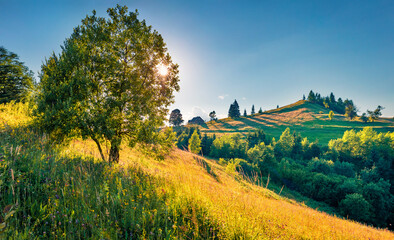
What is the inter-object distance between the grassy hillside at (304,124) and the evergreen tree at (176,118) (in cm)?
1730

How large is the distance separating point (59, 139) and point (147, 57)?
6775 millimetres

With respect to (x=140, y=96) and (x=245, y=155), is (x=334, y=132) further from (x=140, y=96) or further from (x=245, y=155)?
(x=140, y=96)

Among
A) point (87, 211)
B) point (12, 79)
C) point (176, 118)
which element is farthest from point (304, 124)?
point (12, 79)

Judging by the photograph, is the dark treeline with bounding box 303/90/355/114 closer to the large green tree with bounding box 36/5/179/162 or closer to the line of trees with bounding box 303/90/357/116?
A: the line of trees with bounding box 303/90/357/116

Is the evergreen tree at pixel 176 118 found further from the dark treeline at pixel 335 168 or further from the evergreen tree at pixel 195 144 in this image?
the evergreen tree at pixel 195 144

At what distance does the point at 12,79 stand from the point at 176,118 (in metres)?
76.0

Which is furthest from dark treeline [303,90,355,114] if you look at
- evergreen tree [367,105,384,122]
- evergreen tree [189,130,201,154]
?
evergreen tree [189,130,201,154]

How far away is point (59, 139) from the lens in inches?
300

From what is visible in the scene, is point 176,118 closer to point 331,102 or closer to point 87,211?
point 87,211

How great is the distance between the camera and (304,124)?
9888 cm

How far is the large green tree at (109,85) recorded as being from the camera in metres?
7.41

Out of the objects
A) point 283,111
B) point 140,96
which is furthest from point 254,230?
point 283,111

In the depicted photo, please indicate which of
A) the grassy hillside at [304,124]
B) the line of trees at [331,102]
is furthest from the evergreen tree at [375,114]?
the line of trees at [331,102]

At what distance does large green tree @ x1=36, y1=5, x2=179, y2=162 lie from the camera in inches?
292
